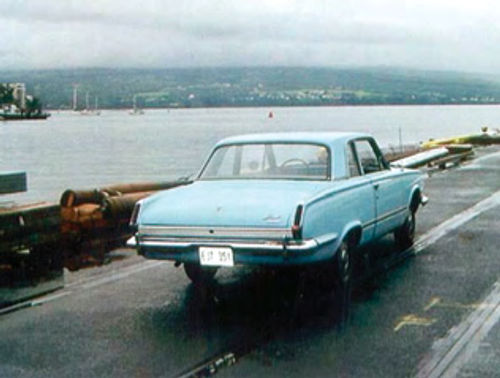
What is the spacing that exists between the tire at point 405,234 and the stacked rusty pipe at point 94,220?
404 cm

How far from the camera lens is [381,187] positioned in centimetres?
916

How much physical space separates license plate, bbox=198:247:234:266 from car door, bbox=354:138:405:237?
2.35 m

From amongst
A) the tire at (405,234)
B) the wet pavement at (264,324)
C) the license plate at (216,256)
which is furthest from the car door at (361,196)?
the tire at (405,234)

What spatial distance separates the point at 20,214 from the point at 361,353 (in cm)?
563

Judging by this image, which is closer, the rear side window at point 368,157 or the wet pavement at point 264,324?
the wet pavement at point 264,324

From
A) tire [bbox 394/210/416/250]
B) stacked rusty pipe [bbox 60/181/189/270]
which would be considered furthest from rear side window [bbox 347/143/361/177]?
stacked rusty pipe [bbox 60/181/189/270]

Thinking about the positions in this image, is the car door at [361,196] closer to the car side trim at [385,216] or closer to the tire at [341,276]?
the car side trim at [385,216]

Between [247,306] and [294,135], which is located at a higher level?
[294,135]

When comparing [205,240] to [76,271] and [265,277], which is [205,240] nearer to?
[265,277]

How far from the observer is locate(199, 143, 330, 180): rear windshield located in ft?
27.2

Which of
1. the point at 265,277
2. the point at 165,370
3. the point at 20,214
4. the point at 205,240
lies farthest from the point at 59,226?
the point at 165,370

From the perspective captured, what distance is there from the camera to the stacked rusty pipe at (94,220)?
11.9 metres

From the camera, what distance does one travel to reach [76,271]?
9672 millimetres

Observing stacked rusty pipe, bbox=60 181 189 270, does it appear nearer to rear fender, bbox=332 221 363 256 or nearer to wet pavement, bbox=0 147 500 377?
wet pavement, bbox=0 147 500 377
